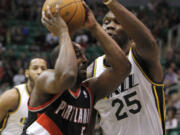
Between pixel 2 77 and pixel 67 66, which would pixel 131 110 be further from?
pixel 2 77

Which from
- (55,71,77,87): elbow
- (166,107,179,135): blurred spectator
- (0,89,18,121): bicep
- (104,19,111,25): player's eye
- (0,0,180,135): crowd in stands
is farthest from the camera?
(0,0,180,135): crowd in stands

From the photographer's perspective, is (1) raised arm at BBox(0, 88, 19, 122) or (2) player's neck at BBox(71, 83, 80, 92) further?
(1) raised arm at BBox(0, 88, 19, 122)

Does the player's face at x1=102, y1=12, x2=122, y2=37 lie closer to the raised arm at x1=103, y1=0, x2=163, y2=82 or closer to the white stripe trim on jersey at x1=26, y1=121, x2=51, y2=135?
the raised arm at x1=103, y1=0, x2=163, y2=82

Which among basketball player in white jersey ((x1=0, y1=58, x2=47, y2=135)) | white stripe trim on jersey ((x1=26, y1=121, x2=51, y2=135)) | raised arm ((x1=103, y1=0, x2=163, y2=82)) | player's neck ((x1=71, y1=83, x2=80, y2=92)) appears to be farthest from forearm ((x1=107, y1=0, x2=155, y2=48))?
basketball player in white jersey ((x1=0, y1=58, x2=47, y2=135))

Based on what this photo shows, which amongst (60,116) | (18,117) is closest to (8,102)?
(18,117)

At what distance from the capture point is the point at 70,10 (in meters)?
2.66

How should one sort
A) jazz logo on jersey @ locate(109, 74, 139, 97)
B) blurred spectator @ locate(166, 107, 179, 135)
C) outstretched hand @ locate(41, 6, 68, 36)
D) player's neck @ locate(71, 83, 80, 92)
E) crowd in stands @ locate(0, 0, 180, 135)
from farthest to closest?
1. crowd in stands @ locate(0, 0, 180, 135)
2. blurred spectator @ locate(166, 107, 179, 135)
3. jazz logo on jersey @ locate(109, 74, 139, 97)
4. player's neck @ locate(71, 83, 80, 92)
5. outstretched hand @ locate(41, 6, 68, 36)

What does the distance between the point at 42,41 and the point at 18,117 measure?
359 inches

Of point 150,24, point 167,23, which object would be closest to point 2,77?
point 150,24

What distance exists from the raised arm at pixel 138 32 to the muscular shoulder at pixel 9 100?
2.08m

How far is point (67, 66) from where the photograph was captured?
241cm

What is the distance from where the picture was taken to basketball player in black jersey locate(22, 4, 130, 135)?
7.99 feet

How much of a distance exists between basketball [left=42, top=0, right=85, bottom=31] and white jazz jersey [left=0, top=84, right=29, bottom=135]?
2069 millimetres

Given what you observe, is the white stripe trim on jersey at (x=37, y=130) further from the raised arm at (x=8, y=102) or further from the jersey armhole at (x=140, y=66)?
the raised arm at (x=8, y=102)
